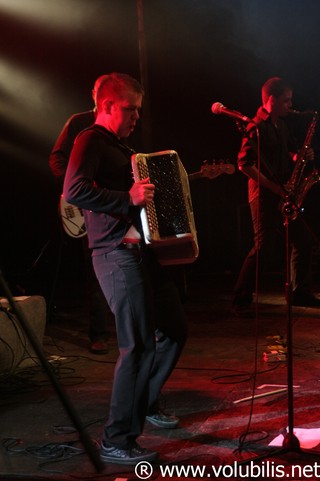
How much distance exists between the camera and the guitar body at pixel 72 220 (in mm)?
7012

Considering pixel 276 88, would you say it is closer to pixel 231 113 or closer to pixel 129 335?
pixel 231 113

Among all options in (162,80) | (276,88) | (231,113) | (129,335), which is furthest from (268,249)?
(162,80)

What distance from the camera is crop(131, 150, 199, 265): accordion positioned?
3.49 meters

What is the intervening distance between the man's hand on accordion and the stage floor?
42.3 inches

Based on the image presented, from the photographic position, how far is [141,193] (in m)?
3.35

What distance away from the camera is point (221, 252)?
12664 millimetres

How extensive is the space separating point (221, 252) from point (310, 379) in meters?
7.94

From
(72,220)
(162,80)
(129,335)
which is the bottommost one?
(129,335)

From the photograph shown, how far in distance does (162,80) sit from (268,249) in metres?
6.33

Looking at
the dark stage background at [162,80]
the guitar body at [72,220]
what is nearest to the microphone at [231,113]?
the guitar body at [72,220]

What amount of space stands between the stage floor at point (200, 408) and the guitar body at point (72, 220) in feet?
3.85

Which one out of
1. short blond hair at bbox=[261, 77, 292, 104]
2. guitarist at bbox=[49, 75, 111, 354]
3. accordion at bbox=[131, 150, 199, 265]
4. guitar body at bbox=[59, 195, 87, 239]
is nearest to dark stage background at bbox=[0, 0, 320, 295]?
guitar body at bbox=[59, 195, 87, 239]

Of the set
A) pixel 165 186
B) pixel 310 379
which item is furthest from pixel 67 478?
pixel 310 379

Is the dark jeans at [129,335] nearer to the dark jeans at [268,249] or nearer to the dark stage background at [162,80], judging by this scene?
the dark jeans at [268,249]
